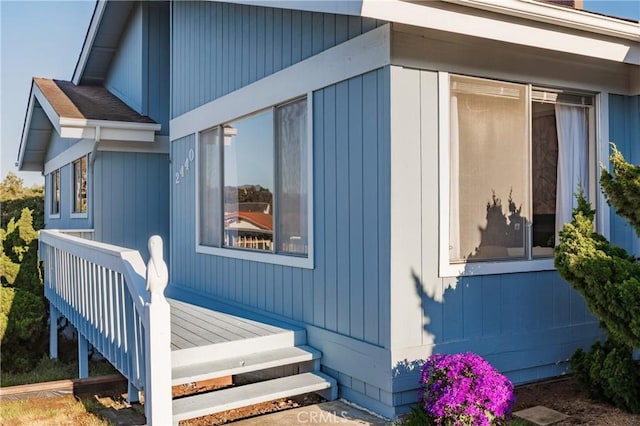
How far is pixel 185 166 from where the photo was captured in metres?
7.34

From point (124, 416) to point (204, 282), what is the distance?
241 cm

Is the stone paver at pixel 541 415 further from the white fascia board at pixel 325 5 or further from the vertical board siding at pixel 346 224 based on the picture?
the white fascia board at pixel 325 5

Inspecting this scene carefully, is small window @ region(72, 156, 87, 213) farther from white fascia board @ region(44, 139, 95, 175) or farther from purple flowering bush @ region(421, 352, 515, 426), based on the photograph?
purple flowering bush @ region(421, 352, 515, 426)

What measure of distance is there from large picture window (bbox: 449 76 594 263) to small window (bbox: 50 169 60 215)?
32.6ft

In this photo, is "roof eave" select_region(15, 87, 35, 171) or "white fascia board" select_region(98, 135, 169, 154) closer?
"white fascia board" select_region(98, 135, 169, 154)

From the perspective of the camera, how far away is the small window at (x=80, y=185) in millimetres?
9805

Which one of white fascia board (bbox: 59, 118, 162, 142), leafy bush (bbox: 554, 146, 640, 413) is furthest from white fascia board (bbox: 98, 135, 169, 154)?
leafy bush (bbox: 554, 146, 640, 413)

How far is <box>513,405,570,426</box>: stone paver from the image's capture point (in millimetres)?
3703

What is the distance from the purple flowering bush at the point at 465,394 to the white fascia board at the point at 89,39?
28.6 feet

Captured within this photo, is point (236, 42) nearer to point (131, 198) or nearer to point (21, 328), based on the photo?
point (131, 198)

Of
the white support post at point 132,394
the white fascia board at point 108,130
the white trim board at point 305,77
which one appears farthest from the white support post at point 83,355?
the white trim board at point 305,77

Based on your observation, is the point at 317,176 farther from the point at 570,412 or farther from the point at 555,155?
the point at 570,412

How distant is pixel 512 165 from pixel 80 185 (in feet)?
26.7

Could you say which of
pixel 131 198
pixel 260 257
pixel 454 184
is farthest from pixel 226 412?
pixel 131 198
